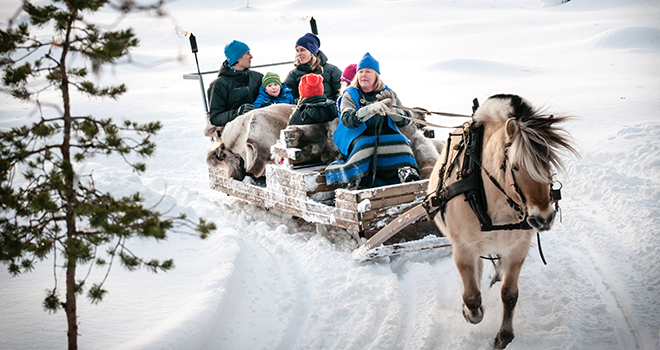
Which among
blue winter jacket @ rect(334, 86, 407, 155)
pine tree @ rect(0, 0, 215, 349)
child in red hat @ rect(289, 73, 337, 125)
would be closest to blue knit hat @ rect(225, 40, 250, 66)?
child in red hat @ rect(289, 73, 337, 125)

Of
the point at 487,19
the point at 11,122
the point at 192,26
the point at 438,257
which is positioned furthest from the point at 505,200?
the point at 192,26

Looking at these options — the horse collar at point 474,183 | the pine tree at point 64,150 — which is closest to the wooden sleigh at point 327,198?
the horse collar at point 474,183

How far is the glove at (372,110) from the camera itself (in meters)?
3.82

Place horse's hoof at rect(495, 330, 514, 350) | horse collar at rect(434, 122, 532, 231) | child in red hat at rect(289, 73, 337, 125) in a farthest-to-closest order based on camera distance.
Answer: child in red hat at rect(289, 73, 337, 125)
horse's hoof at rect(495, 330, 514, 350)
horse collar at rect(434, 122, 532, 231)

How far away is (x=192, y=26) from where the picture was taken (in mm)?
22297

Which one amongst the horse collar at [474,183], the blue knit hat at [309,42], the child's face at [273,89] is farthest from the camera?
the blue knit hat at [309,42]

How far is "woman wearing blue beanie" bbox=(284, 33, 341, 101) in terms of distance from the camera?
251 inches

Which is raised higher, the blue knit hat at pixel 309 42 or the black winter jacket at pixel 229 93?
the blue knit hat at pixel 309 42

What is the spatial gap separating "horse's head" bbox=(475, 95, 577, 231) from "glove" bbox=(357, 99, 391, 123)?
4.45ft

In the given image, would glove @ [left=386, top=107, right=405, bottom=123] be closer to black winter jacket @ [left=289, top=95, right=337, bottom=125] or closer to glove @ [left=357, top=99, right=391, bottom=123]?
glove @ [left=357, top=99, right=391, bottom=123]

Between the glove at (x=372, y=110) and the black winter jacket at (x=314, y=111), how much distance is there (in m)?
1.00

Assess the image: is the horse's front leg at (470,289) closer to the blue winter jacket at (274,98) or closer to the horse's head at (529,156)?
the horse's head at (529,156)

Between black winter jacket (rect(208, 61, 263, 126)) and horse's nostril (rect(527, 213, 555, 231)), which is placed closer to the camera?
horse's nostril (rect(527, 213, 555, 231))

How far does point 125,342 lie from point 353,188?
2338 millimetres
